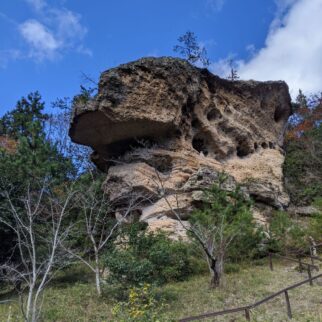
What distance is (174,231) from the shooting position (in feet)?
49.9

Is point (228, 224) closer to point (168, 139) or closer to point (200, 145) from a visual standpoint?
point (168, 139)

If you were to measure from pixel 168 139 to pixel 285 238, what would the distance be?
6576mm

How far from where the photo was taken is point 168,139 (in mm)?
17953

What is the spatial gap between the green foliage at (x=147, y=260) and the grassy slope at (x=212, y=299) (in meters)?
0.44

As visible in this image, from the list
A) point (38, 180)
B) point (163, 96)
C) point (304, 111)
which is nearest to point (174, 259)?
point (38, 180)

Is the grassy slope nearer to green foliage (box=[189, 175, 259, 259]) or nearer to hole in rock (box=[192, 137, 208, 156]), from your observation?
green foliage (box=[189, 175, 259, 259])

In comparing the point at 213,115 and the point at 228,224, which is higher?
the point at 213,115

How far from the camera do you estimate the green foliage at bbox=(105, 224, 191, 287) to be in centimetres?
1059

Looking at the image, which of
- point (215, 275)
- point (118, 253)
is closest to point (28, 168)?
point (118, 253)

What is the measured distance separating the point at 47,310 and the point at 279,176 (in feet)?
44.5

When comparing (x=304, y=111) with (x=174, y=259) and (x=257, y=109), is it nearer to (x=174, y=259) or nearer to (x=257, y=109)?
(x=257, y=109)

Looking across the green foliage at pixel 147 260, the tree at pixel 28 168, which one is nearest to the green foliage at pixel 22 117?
the tree at pixel 28 168

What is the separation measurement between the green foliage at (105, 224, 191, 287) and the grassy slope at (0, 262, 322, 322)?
44 cm

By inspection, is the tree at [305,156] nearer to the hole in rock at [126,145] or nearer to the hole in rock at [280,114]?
the hole in rock at [280,114]
